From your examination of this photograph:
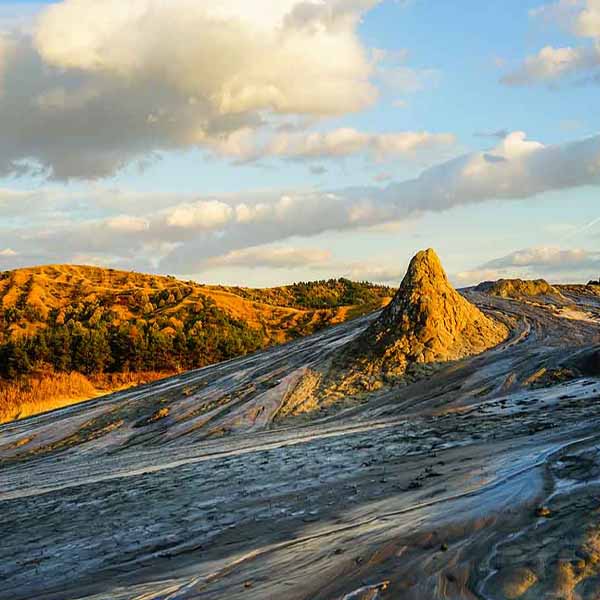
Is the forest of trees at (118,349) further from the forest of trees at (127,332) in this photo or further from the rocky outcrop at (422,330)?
the rocky outcrop at (422,330)

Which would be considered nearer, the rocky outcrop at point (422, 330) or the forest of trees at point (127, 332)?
the rocky outcrop at point (422, 330)

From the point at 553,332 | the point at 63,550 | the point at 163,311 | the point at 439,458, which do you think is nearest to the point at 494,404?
the point at 439,458

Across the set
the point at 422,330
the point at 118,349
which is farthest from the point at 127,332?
the point at 422,330

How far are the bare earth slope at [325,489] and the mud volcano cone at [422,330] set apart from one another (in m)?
0.63

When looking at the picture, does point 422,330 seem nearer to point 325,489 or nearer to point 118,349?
point 325,489

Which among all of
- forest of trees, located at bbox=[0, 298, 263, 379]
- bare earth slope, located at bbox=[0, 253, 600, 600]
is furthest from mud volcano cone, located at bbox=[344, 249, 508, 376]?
forest of trees, located at bbox=[0, 298, 263, 379]

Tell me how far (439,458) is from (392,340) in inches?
352

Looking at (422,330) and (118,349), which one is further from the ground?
(118,349)

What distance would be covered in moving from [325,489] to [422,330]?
10.1 meters

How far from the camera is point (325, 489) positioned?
378 inches

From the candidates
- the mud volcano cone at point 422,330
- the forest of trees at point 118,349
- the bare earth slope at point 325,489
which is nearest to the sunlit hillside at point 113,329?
the forest of trees at point 118,349

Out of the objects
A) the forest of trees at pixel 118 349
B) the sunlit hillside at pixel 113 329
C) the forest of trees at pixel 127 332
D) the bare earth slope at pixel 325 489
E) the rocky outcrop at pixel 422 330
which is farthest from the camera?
the forest of trees at pixel 127 332

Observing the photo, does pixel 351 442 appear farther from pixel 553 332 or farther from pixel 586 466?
pixel 553 332

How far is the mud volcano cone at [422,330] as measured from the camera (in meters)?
18.7
